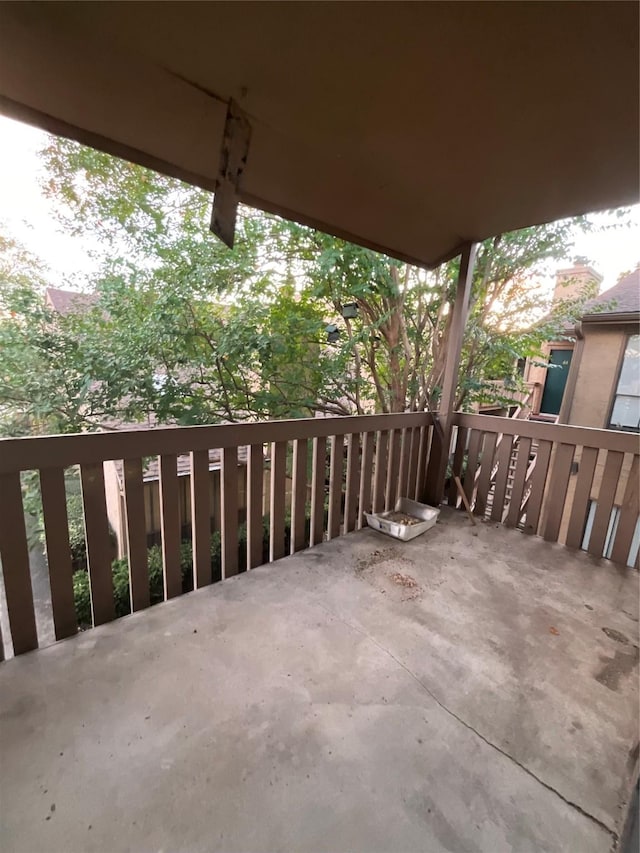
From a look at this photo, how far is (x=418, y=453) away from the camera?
10.6ft

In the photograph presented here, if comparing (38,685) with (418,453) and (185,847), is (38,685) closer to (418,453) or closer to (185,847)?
(185,847)

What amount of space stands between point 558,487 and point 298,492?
6.39ft

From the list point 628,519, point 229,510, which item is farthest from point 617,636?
point 229,510

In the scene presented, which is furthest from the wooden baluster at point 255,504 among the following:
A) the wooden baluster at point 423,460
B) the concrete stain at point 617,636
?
the concrete stain at point 617,636

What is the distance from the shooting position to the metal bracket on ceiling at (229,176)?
146cm

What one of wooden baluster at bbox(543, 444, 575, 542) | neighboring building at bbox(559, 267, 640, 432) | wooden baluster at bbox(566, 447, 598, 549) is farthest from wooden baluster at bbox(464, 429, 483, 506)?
neighboring building at bbox(559, 267, 640, 432)

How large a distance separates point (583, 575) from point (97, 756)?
2.63m

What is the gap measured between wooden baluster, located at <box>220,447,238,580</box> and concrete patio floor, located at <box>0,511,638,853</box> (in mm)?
172

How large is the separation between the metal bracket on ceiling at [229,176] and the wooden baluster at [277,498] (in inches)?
46.3

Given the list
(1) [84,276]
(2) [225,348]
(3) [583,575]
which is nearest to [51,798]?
(3) [583,575]

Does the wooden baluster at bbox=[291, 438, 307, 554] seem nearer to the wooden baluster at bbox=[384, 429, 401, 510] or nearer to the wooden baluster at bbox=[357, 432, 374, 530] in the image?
the wooden baluster at bbox=[357, 432, 374, 530]

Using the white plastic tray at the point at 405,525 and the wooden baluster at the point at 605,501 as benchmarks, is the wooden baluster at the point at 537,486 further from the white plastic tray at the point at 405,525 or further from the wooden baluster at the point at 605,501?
the white plastic tray at the point at 405,525

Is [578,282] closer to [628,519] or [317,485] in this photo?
[628,519]

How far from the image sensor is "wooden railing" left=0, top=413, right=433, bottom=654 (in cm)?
142
